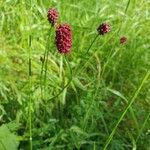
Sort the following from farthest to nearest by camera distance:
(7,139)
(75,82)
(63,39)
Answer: (75,82) < (7,139) < (63,39)

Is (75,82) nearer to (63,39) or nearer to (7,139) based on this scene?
(7,139)

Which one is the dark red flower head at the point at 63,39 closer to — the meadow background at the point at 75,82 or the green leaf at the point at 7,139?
the meadow background at the point at 75,82

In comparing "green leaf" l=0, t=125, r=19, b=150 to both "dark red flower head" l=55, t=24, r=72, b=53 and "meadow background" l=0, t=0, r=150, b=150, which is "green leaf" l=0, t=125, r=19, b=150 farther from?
"dark red flower head" l=55, t=24, r=72, b=53

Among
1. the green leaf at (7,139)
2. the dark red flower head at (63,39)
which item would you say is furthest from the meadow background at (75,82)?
the dark red flower head at (63,39)

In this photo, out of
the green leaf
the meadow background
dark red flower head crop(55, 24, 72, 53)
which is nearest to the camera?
dark red flower head crop(55, 24, 72, 53)

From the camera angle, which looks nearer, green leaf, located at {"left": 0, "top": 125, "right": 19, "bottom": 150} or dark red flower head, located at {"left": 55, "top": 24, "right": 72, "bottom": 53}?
dark red flower head, located at {"left": 55, "top": 24, "right": 72, "bottom": 53}

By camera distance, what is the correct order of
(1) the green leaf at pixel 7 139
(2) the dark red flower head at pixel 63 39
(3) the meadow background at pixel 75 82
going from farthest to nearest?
(3) the meadow background at pixel 75 82
(1) the green leaf at pixel 7 139
(2) the dark red flower head at pixel 63 39

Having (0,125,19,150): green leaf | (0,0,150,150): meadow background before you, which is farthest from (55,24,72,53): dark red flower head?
(0,125,19,150): green leaf

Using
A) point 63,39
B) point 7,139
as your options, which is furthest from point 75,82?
point 63,39
